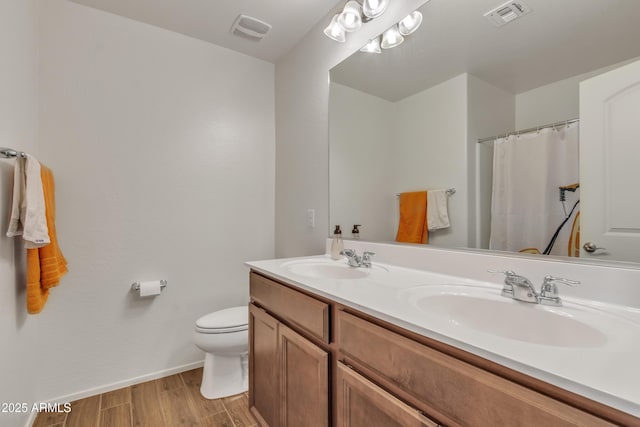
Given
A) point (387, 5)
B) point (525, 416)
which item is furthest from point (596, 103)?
point (387, 5)

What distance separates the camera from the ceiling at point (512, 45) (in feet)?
2.76

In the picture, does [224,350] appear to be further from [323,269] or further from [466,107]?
[466,107]

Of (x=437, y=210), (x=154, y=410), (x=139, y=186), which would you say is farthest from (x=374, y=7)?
(x=154, y=410)

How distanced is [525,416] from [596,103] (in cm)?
91

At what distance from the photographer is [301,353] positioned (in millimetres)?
1053

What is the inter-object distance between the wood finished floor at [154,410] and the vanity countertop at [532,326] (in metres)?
0.97

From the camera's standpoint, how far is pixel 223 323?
171cm

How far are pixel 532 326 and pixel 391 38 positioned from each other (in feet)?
4.66

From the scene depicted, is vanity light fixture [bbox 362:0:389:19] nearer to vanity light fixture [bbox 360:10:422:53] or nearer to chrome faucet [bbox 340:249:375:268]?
vanity light fixture [bbox 360:10:422:53]

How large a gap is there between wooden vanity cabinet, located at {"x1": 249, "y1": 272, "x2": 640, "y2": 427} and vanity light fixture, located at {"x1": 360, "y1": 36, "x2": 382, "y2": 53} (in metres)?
1.34

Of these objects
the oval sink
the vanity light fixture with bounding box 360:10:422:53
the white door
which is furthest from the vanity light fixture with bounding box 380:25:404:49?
the oval sink

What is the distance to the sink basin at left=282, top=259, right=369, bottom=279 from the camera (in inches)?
56.5

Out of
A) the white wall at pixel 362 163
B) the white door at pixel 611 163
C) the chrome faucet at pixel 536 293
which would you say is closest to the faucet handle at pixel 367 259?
the white wall at pixel 362 163

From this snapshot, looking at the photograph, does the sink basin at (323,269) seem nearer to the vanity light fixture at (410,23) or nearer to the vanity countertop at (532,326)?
the vanity countertop at (532,326)
